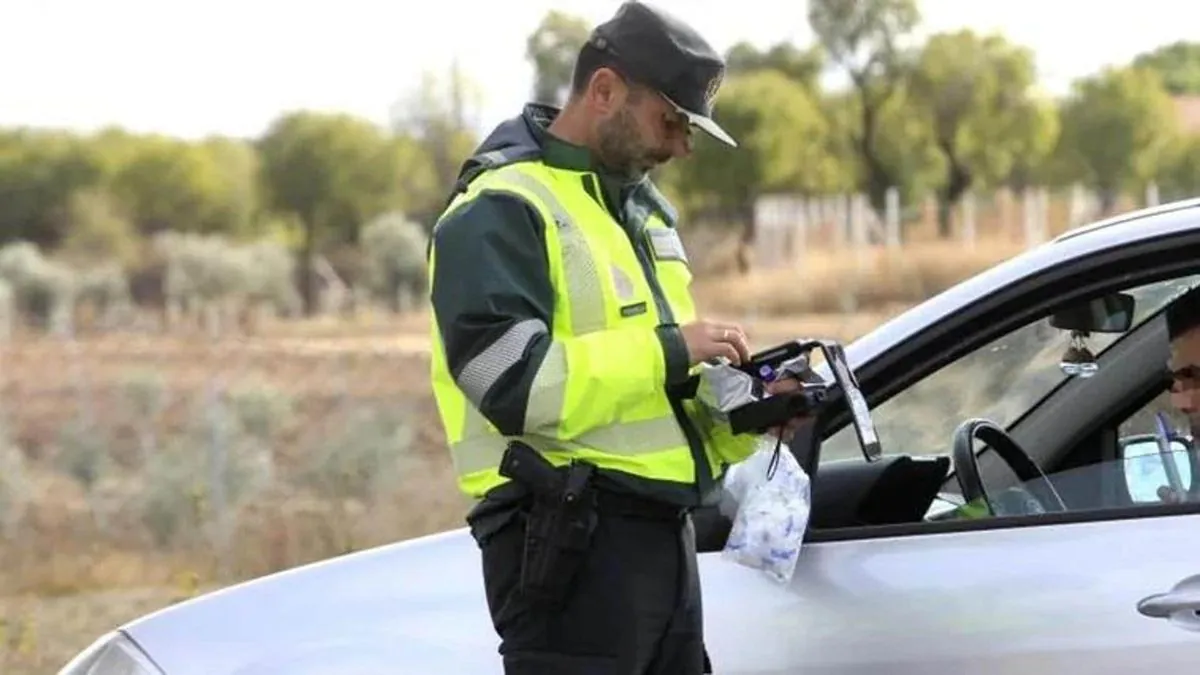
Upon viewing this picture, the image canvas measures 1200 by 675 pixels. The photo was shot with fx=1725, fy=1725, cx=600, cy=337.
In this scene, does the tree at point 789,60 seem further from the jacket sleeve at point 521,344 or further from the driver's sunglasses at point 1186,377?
the jacket sleeve at point 521,344

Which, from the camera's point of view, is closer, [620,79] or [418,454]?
[620,79]

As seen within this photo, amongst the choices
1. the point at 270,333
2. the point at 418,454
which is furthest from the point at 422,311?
the point at 418,454

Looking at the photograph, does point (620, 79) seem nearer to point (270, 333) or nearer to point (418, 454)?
point (418, 454)

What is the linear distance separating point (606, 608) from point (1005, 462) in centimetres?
101

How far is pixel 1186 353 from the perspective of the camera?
3121mm

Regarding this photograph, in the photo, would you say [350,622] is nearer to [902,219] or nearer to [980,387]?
[980,387]

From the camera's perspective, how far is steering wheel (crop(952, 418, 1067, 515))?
2889 mm

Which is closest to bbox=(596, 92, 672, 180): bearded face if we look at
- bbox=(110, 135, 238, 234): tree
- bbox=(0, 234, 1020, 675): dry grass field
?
bbox=(0, 234, 1020, 675): dry grass field

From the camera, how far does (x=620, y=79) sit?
2.39 metres

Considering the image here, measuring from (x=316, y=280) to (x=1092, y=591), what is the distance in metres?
16.5

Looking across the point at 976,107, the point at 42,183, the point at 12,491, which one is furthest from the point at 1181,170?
the point at 12,491

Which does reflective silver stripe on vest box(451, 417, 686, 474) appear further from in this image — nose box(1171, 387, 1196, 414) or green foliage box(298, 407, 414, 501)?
green foliage box(298, 407, 414, 501)

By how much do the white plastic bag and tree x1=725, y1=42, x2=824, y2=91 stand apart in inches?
639

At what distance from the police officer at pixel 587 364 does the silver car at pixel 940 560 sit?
0.95ft
